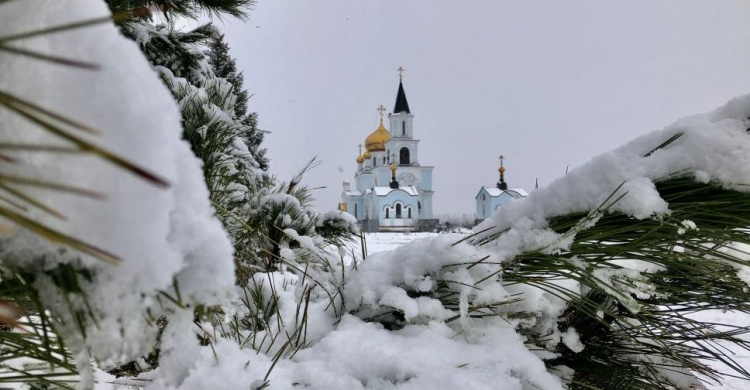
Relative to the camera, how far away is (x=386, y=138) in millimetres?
42156

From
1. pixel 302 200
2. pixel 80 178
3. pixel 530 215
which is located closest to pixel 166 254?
pixel 80 178

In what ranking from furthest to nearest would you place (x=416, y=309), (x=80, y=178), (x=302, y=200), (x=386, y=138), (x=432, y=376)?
(x=386, y=138) < (x=302, y=200) < (x=416, y=309) < (x=432, y=376) < (x=80, y=178)

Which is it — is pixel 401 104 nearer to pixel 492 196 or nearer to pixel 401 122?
pixel 401 122

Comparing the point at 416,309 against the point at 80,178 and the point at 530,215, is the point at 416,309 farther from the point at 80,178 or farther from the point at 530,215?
the point at 80,178

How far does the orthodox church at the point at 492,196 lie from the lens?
3644 cm

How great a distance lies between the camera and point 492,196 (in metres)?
Answer: 36.9

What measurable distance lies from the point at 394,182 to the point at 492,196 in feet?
26.9

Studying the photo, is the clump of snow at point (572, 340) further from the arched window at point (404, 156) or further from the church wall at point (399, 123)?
the church wall at point (399, 123)

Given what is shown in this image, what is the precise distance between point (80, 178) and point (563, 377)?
920 mm

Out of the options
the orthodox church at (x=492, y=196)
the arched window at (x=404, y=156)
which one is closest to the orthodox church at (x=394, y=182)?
the arched window at (x=404, y=156)

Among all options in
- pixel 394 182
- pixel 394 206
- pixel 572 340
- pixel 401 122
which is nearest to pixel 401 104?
pixel 401 122

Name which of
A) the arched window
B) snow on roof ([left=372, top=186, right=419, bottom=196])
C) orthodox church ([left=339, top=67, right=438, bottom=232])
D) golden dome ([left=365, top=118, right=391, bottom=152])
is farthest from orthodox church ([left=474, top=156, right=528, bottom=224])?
golden dome ([left=365, top=118, right=391, bottom=152])

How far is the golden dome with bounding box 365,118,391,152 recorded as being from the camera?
42138 mm

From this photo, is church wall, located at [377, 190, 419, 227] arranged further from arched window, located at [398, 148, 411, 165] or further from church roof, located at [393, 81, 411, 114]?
church roof, located at [393, 81, 411, 114]
